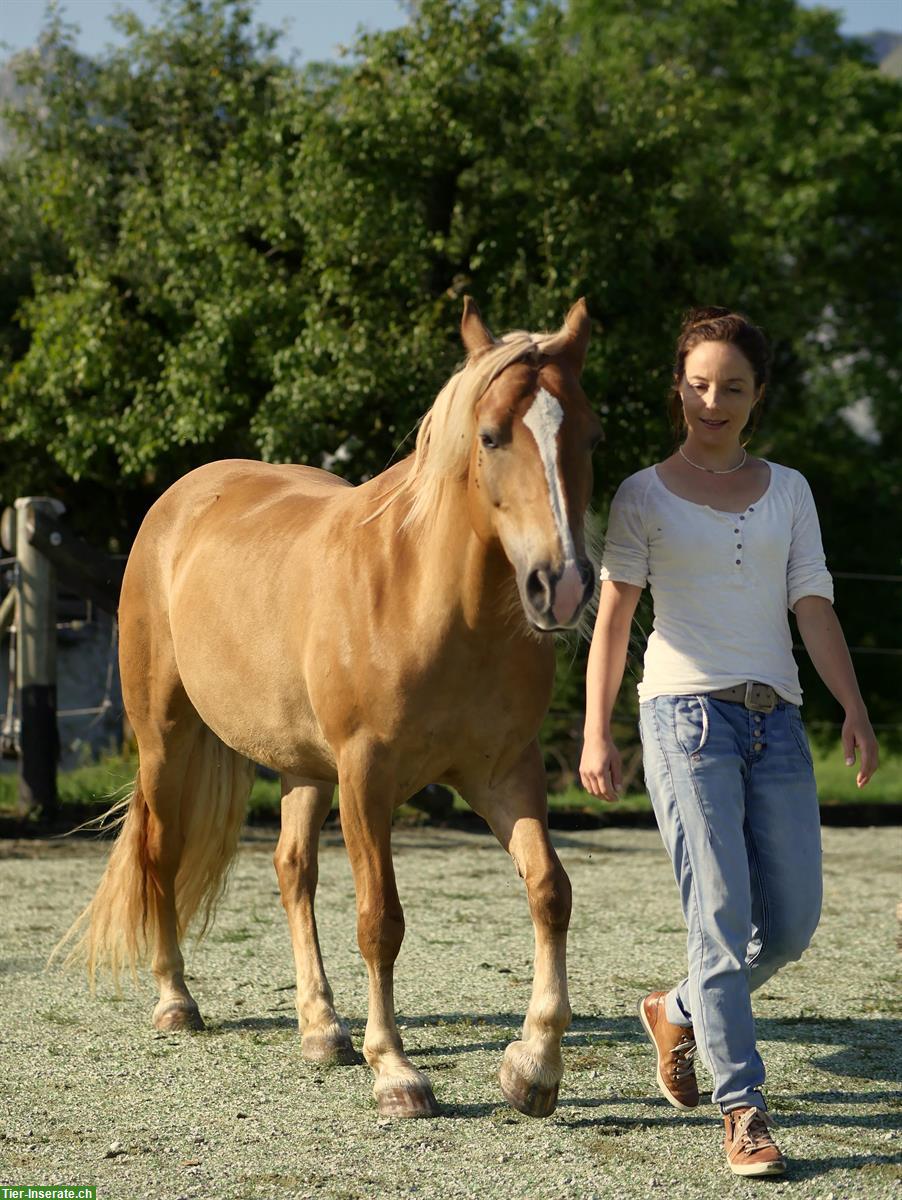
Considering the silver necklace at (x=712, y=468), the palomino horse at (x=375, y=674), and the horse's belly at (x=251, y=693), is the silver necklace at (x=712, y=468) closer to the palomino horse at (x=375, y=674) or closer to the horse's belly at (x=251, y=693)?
the palomino horse at (x=375, y=674)

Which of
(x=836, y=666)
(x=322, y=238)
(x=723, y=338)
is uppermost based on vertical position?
(x=322, y=238)

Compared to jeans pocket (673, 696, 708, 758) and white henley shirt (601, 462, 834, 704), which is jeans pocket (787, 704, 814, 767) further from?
jeans pocket (673, 696, 708, 758)

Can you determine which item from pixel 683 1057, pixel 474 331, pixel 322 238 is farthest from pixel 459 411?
pixel 322 238

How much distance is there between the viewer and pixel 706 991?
3.05m

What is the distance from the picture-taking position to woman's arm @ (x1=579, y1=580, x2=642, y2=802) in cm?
315

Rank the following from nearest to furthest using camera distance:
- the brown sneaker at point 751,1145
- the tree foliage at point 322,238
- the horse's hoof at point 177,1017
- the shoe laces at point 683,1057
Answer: the brown sneaker at point 751,1145, the shoe laces at point 683,1057, the horse's hoof at point 177,1017, the tree foliage at point 322,238

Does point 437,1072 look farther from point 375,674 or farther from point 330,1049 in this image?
point 375,674

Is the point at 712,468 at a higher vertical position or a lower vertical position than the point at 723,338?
lower

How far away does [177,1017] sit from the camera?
4.46 meters

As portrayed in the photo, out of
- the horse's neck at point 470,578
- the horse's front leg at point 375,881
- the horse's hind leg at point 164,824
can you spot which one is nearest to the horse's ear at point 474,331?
the horse's neck at point 470,578

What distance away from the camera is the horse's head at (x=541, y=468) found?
3.01m

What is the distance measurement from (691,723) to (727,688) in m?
0.11

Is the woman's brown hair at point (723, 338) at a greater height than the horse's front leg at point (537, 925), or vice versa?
the woman's brown hair at point (723, 338)

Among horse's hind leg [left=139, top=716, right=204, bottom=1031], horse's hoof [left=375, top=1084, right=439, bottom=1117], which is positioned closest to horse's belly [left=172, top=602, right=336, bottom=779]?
horse's hind leg [left=139, top=716, right=204, bottom=1031]
